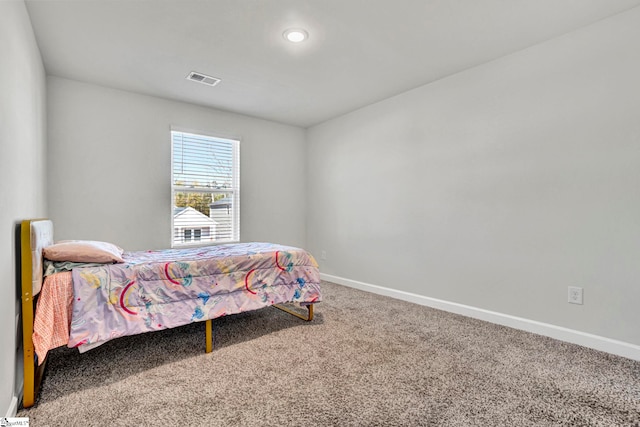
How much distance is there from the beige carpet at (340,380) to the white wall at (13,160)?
1.00 feet

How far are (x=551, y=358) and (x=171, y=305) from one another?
2608mm

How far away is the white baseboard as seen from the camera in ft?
7.13

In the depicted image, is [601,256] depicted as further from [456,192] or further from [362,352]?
[362,352]

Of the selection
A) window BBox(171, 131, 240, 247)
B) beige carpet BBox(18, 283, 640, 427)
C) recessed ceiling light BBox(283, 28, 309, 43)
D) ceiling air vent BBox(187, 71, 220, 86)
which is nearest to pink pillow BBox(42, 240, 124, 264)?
beige carpet BBox(18, 283, 640, 427)

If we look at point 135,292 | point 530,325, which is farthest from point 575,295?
point 135,292

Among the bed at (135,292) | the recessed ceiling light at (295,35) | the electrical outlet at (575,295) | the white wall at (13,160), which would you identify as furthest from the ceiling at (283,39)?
the electrical outlet at (575,295)

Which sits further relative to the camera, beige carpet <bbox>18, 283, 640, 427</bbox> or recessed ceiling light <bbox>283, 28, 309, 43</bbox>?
recessed ceiling light <bbox>283, 28, 309, 43</bbox>

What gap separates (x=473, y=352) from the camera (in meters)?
2.20

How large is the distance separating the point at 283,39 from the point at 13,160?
1874 mm

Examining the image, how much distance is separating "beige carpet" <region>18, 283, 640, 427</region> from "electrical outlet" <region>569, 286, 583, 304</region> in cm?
33

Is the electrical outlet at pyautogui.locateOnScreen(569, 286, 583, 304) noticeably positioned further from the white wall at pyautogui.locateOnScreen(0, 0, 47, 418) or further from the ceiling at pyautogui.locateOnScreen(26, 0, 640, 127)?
the white wall at pyautogui.locateOnScreen(0, 0, 47, 418)

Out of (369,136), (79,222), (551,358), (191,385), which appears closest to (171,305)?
(191,385)

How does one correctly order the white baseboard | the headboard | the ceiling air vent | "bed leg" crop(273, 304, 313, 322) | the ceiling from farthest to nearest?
the ceiling air vent
"bed leg" crop(273, 304, 313, 322)
the white baseboard
the ceiling
the headboard

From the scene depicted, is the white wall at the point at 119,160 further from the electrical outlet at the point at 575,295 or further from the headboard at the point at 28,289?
the electrical outlet at the point at 575,295
